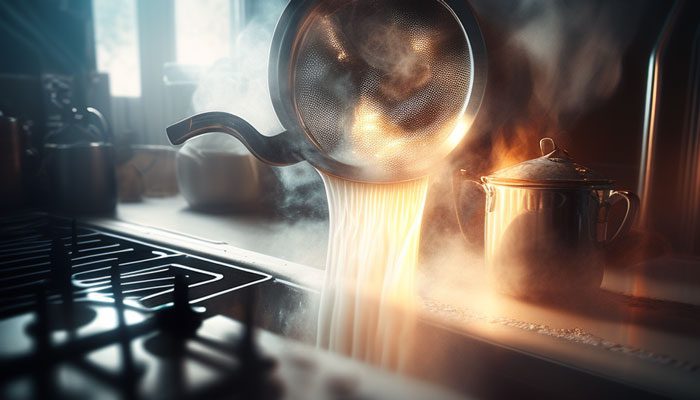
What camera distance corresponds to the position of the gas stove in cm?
39

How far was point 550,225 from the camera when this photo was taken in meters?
0.57

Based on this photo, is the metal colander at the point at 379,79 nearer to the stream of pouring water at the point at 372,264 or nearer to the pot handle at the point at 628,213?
the stream of pouring water at the point at 372,264

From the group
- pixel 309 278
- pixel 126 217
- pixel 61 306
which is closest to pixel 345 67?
pixel 309 278

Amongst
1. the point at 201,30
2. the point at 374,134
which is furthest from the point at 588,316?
the point at 201,30

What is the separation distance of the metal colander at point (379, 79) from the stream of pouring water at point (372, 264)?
0.15 feet

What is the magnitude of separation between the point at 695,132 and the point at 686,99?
0.05m

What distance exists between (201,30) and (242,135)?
1434 mm

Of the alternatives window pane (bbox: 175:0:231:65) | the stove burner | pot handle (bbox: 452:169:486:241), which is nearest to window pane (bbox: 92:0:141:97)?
window pane (bbox: 175:0:231:65)

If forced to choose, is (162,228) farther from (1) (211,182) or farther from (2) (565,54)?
(2) (565,54)

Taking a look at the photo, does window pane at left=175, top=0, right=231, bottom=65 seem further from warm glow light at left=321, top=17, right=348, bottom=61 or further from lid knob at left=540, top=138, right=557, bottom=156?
lid knob at left=540, top=138, right=557, bottom=156

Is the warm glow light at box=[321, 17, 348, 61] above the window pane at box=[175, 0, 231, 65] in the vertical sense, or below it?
below

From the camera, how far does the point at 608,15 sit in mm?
745

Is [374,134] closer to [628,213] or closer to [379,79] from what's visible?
[379,79]

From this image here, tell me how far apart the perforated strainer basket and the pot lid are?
75 mm
